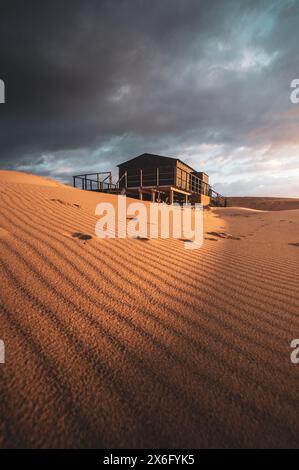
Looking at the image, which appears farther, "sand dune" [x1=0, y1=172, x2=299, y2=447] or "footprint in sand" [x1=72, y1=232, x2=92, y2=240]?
"footprint in sand" [x1=72, y1=232, x2=92, y2=240]

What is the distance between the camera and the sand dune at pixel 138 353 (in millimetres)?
876

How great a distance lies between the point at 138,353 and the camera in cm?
126

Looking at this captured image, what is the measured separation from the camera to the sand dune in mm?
876

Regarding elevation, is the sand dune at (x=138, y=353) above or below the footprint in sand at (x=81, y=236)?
below

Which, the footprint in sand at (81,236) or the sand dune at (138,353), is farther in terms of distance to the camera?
the footprint in sand at (81,236)

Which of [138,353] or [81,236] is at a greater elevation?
[81,236]

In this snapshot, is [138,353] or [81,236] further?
[81,236]

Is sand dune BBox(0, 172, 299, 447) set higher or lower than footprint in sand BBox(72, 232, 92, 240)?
lower
